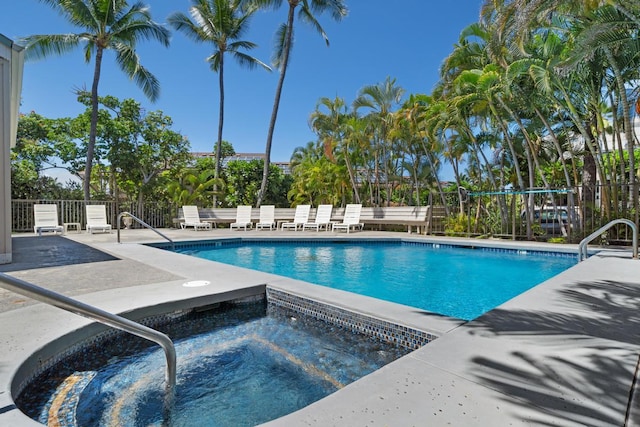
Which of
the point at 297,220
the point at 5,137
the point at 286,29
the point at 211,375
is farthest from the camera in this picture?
the point at 286,29

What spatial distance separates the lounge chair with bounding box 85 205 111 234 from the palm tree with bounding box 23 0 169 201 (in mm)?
2755

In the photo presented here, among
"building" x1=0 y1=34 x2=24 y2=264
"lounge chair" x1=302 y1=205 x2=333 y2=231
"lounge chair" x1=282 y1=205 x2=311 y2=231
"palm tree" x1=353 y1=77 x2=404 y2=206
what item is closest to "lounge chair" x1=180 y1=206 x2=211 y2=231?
"lounge chair" x1=282 y1=205 x2=311 y2=231

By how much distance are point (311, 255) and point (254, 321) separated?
5.72 meters

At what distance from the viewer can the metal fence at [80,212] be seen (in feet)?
47.2

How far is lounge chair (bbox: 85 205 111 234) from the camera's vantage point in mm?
12945

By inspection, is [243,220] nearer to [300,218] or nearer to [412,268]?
[300,218]

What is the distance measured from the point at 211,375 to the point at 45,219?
43.4ft

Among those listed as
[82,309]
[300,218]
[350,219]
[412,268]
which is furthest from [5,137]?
[350,219]

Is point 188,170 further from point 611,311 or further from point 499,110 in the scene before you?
point 611,311

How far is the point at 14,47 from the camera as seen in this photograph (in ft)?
20.5

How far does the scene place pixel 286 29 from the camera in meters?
19.0

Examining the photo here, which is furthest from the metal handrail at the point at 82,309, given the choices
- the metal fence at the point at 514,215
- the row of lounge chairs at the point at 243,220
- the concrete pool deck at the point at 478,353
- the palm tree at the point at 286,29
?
the palm tree at the point at 286,29

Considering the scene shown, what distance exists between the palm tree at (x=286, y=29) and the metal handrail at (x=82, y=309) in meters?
16.0

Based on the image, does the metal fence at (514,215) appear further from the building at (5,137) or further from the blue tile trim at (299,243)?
the building at (5,137)
